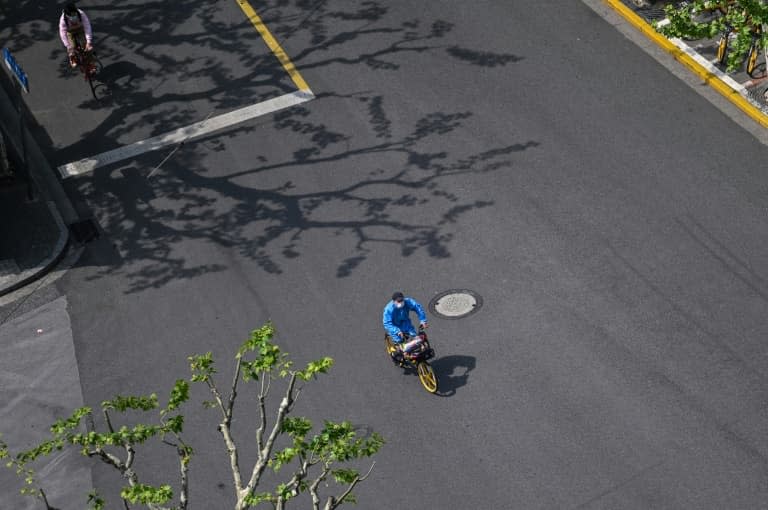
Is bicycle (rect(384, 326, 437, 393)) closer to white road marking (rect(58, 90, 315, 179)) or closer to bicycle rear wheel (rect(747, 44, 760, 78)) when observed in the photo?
white road marking (rect(58, 90, 315, 179))

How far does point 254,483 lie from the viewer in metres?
10.6

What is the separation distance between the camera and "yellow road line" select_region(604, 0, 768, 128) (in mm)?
20672

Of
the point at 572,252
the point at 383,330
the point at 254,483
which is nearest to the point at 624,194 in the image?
the point at 572,252

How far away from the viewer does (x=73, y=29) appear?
75.6ft

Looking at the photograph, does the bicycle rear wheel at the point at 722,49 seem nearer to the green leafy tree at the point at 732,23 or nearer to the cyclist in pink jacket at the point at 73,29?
the green leafy tree at the point at 732,23

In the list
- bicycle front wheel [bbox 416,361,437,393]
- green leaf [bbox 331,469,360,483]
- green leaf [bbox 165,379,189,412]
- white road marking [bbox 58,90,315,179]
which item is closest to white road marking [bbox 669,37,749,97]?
white road marking [bbox 58,90,315,179]

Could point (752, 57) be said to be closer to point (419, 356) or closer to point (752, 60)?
point (752, 60)

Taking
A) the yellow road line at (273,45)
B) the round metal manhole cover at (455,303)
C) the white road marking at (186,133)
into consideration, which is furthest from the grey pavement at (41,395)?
the yellow road line at (273,45)

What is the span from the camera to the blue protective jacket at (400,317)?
16.2m

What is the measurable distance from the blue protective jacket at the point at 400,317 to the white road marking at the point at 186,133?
7.32 metres

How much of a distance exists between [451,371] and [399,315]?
1177 millimetres

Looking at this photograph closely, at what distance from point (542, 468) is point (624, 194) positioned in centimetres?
607

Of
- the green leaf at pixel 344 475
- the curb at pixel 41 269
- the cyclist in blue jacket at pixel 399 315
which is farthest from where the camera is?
the curb at pixel 41 269

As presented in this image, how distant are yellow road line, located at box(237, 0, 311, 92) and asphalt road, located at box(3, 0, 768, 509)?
7.5 inches
